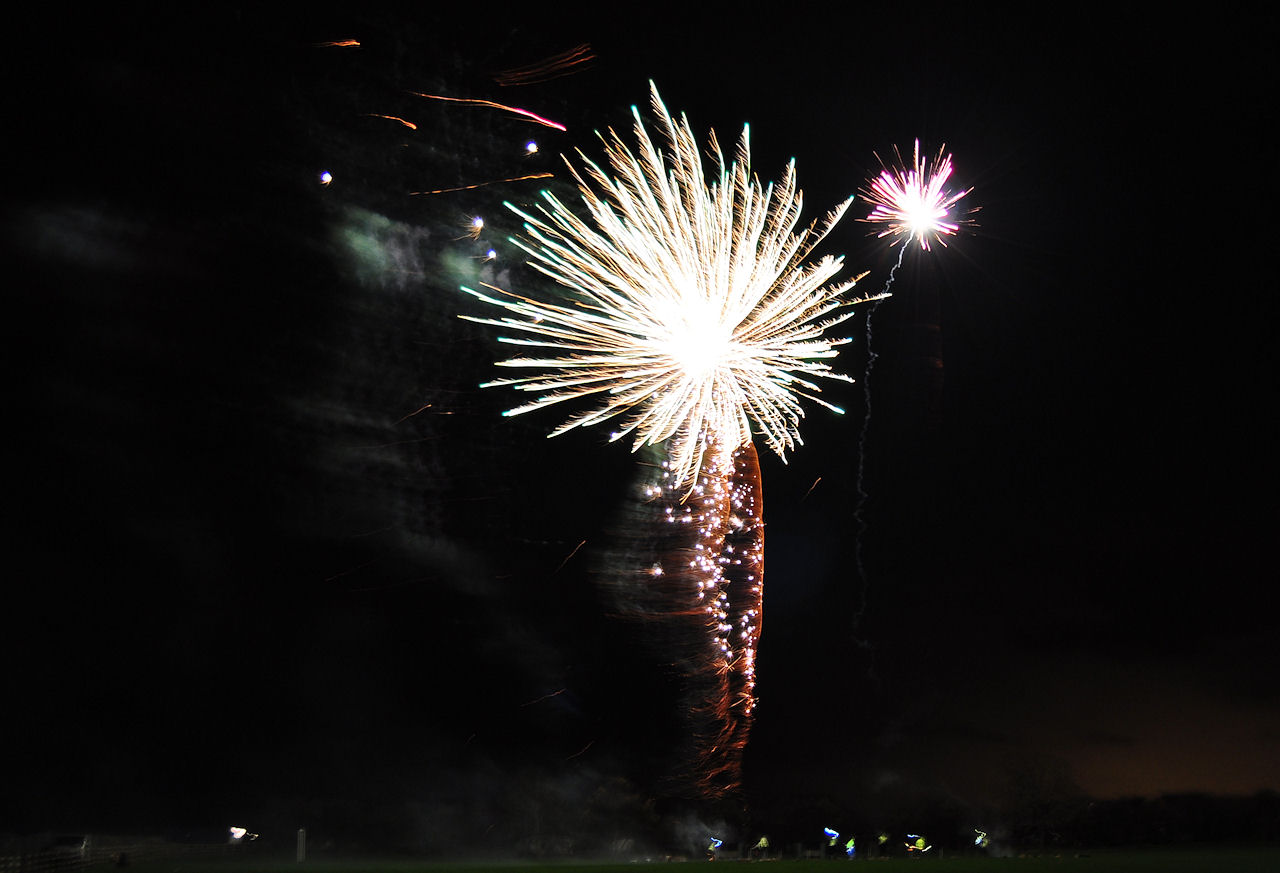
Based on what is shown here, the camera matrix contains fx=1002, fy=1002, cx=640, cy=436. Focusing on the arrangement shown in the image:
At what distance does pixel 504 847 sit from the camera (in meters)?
37.1

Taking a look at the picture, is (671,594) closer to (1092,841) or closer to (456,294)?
(456,294)

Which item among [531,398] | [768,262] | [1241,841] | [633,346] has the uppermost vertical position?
[531,398]

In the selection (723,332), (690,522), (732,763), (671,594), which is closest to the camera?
(723,332)

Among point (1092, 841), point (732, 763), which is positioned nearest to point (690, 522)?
point (732, 763)

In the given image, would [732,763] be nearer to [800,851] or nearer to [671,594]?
[671,594]

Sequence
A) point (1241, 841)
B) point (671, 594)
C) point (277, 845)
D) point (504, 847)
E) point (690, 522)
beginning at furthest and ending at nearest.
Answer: point (1241, 841)
point (504, 847)
point (277, 845)
point (671, 594)
point (690, 522)

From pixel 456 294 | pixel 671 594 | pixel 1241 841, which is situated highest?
pixel 456 294

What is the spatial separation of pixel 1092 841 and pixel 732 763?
1514 inches

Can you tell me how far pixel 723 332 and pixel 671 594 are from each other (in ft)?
24.1

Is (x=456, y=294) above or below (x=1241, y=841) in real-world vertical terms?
above

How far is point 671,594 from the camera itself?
2081cm

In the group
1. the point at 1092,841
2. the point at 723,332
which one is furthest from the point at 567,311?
the point at 1092,841

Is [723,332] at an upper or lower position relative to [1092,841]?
upper

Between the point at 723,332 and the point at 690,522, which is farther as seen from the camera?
the point at 690,522
